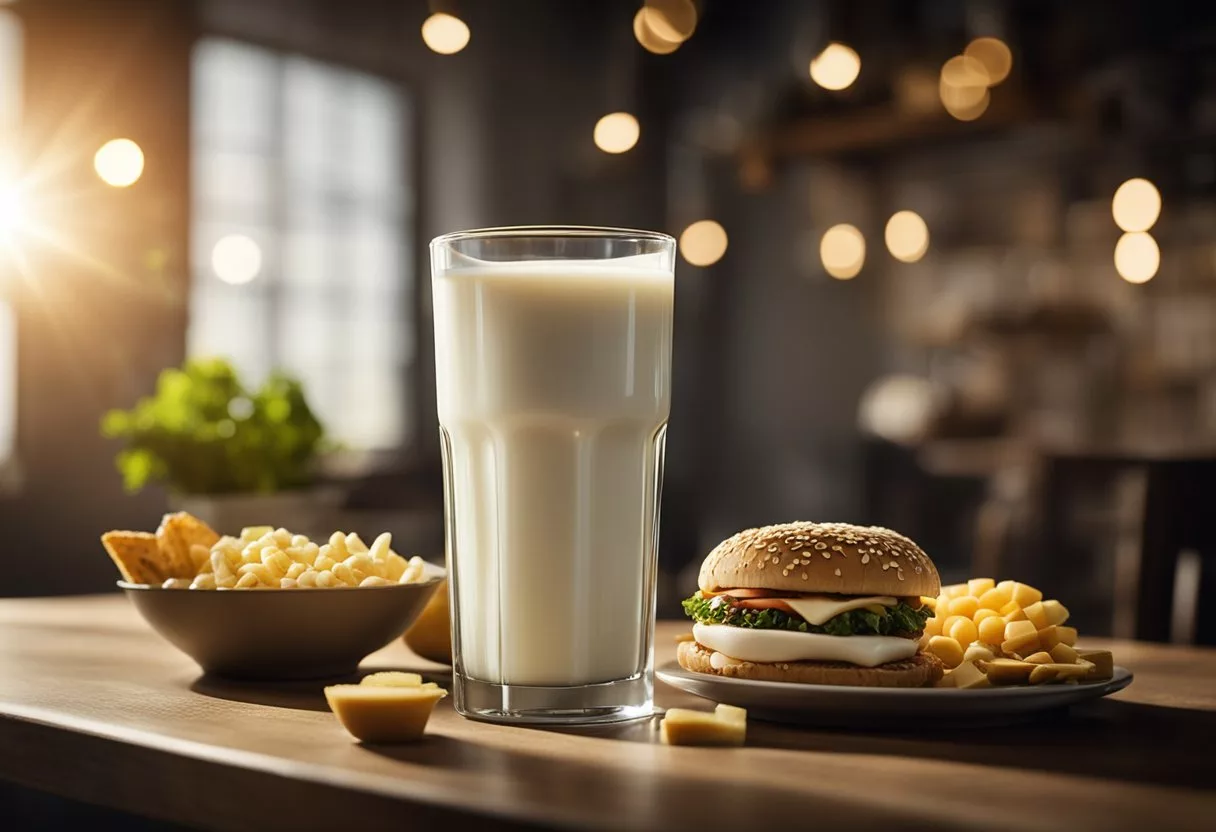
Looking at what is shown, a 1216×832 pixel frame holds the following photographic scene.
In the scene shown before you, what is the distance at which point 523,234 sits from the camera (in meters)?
0.98

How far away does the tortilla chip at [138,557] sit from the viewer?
45.8 inches

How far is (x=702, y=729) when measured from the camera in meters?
0.85

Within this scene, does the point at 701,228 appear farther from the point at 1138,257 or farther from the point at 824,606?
the point at 824,606

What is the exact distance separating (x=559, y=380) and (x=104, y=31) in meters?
4.26

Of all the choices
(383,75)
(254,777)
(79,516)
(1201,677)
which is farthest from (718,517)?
(254,777)

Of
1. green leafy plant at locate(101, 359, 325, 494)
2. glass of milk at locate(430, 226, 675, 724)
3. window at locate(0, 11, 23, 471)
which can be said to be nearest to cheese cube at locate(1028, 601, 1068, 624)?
glass of milk at locate(430, 226, 675, 724)

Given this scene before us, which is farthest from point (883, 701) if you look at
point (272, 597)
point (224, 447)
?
point (224, 447)

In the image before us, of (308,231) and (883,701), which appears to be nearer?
(883,701)

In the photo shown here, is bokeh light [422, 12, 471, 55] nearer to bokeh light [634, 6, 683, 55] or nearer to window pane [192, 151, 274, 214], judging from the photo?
bokeh light [634, 6, 683, 55]

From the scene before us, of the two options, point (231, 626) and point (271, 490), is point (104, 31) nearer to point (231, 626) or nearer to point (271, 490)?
point (271, 490)

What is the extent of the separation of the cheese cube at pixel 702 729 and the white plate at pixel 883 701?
64 mm

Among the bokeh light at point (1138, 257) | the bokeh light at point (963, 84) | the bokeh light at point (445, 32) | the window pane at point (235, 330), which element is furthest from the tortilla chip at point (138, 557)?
the window pane at point (235, 330)

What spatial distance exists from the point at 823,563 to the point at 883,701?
0.14 m

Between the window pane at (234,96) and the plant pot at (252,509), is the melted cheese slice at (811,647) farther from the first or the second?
the window pane at (234,96)
